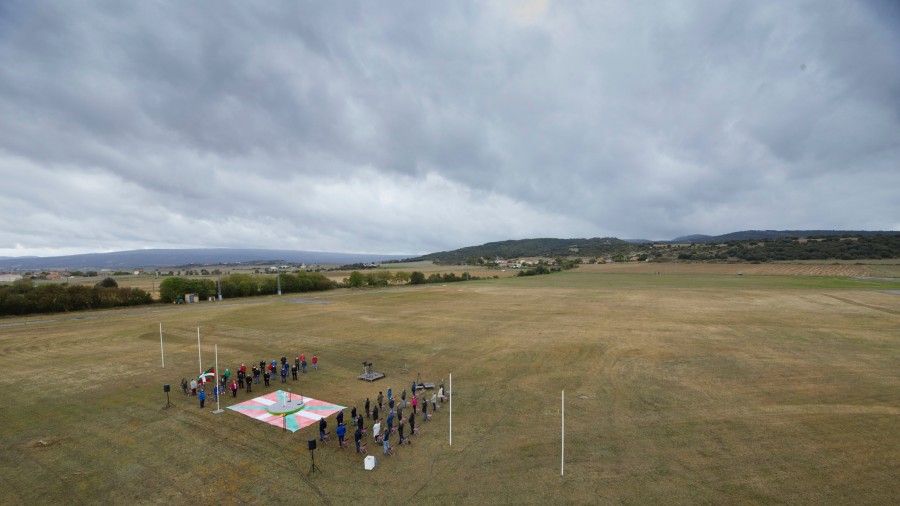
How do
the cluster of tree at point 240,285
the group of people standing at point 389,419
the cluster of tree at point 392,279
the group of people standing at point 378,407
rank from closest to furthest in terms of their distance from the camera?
1. the group of people standing at point 389,419
2. the group of people standing at point 378,407
3. the cluster of tree at point 240,285
4. the cluster of tree at point 392,279

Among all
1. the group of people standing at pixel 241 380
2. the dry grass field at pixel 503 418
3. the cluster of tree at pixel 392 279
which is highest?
the cluster of tree at pixel 392 279

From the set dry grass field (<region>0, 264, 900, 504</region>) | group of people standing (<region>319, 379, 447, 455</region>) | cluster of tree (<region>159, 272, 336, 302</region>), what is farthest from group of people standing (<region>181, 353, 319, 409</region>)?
cluster of tree (<region>159, 272, 336, 302</region>)

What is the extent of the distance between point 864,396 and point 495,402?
1887 cm

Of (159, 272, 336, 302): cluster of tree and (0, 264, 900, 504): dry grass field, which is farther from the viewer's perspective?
(159, 272, 336, 302): cluster of tree

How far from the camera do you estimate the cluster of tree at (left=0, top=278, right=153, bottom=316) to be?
170 ft

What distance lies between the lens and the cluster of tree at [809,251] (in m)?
130

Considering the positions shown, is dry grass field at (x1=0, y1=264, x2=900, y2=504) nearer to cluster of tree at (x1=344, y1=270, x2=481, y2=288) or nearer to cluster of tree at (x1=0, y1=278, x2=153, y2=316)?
cluster of tree at (x1=0, y1=278, x2=153, y2=316)

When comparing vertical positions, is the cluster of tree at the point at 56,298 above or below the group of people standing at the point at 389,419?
above

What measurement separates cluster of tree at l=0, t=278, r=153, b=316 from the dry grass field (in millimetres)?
17257

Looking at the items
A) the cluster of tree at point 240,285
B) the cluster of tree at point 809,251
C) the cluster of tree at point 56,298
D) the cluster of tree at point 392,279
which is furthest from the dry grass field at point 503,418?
the cluster of tree at point 809,251

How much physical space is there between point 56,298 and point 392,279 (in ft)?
226

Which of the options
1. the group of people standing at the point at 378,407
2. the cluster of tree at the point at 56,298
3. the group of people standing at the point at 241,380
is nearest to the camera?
the group of people standing at the point at 378,407

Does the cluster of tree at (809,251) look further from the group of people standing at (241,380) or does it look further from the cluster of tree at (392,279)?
the group of people standing at (241,380)

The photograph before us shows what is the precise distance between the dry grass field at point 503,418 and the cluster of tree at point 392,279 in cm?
5921
